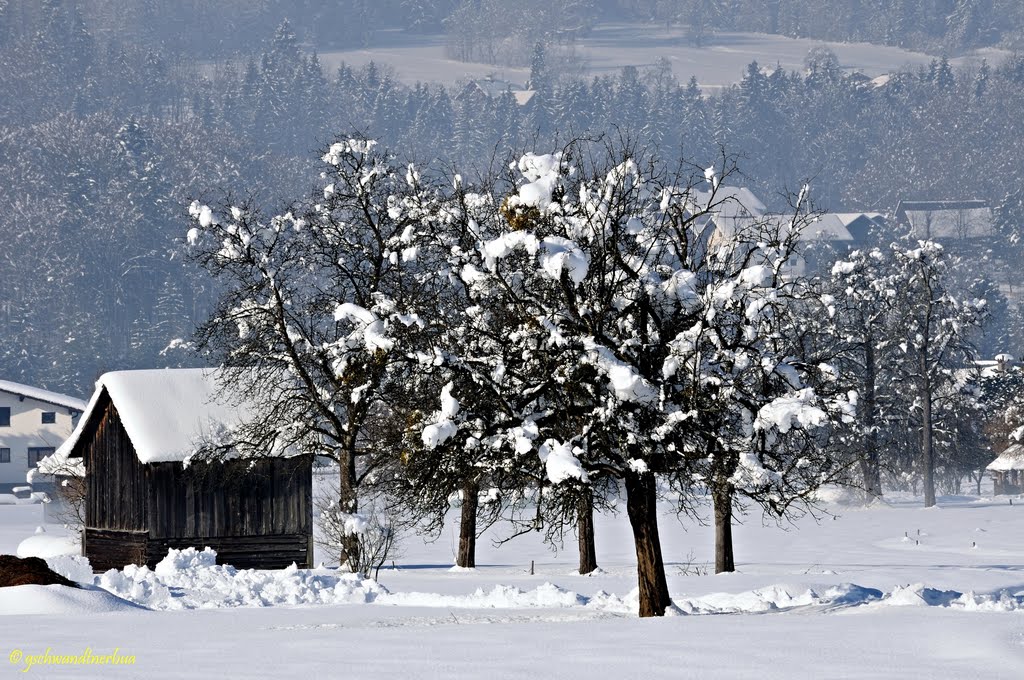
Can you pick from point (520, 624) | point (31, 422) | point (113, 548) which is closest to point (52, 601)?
point (520, 624)

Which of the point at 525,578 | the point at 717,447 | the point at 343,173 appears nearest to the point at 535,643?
the point at 717,447

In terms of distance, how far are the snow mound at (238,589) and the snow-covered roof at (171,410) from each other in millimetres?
8213

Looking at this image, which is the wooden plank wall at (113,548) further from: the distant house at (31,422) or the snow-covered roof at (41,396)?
the distant house at (31,422)

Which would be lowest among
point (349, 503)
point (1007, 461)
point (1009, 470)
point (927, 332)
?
point (349, 503)

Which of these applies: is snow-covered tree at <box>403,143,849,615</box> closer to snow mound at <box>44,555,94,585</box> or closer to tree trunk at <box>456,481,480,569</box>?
snow mound at <box>44,555,94,585</box>

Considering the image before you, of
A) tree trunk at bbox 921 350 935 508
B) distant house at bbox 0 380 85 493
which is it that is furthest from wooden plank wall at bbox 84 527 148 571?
distant house at bbox 0 380 85 493

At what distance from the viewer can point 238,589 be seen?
28266 millimetres

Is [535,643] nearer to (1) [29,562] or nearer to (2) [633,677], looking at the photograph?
(2) [633,677]

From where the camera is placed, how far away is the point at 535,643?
747 inches

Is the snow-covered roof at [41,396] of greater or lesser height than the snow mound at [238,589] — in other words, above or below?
above

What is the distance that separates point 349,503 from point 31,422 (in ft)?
238

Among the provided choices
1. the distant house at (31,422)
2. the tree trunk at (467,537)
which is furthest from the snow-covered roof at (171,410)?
the distant house at (31,422)

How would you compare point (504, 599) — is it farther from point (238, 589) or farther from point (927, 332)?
point (927, 332)

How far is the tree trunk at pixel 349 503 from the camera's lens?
3344 centimetres
